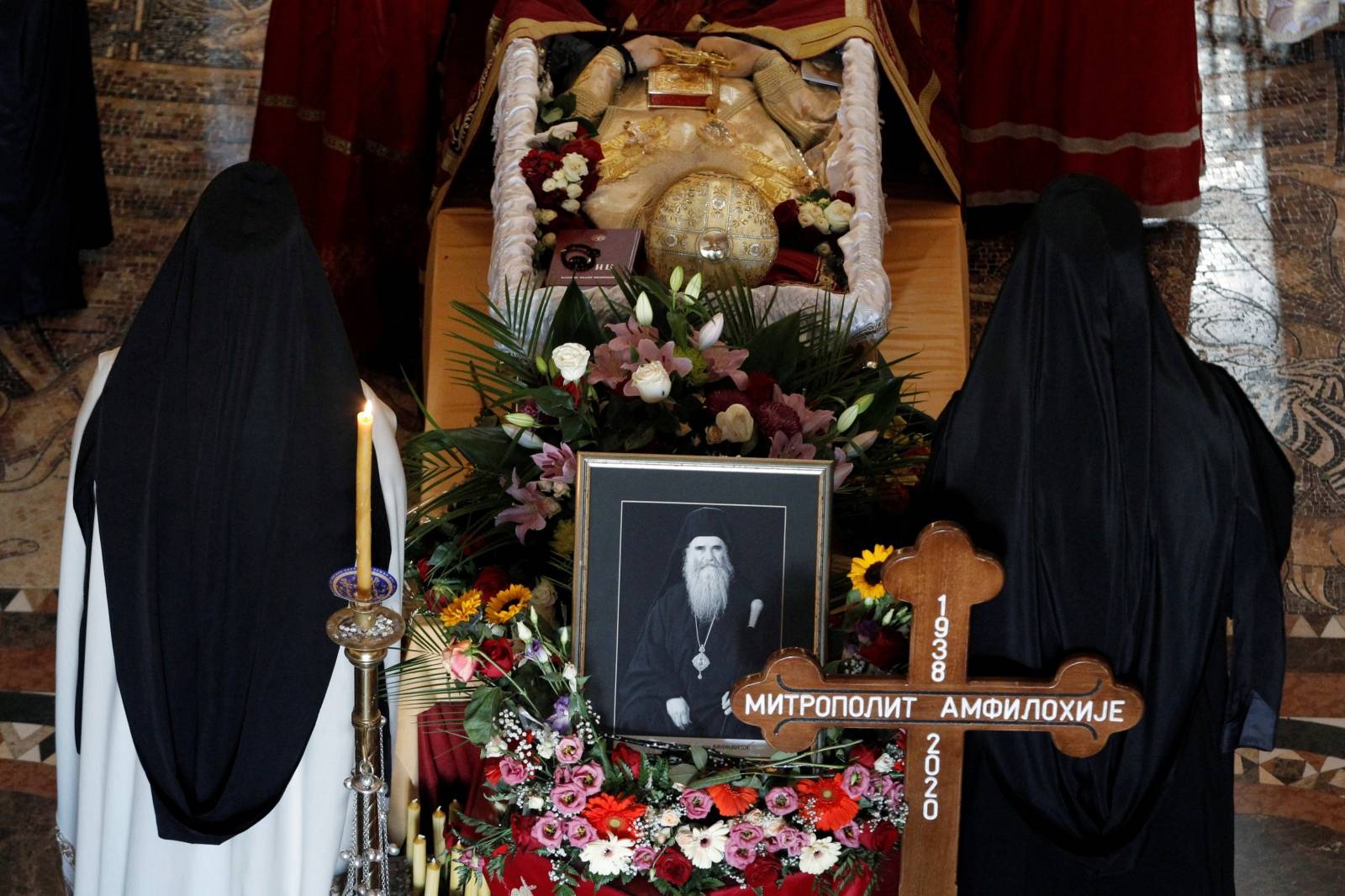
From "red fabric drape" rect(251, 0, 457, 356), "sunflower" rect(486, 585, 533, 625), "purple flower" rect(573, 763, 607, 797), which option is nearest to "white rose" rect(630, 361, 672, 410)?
"sunflower" rect(486, 585, 533, 625)

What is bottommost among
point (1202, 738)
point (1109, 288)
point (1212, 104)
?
point (1202, 738)

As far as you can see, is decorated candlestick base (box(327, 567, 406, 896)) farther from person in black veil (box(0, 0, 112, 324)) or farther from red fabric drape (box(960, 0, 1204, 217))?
red fabric drape (box(960, 0, 1204, 217))

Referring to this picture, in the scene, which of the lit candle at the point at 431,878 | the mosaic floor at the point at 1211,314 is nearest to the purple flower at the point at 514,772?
the lit candle at the point at 431,878

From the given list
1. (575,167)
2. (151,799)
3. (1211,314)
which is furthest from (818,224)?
(151,799)

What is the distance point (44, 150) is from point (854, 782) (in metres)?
3.52

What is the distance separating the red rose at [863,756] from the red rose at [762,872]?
0.18m

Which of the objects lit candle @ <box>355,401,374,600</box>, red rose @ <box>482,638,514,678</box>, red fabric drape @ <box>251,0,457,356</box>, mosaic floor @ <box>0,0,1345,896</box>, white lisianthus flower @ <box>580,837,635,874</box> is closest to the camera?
lit candle @ <box>355,401,374,600</box>

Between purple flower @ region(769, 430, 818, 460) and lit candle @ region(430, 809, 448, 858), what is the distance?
76 centimetres

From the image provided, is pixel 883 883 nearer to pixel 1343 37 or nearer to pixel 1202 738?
pixel 1202 738

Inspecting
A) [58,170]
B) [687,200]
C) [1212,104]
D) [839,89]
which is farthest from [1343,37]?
[58,170]

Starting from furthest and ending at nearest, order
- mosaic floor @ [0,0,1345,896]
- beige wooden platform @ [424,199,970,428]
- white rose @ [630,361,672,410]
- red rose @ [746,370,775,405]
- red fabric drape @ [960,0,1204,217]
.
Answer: red fabric drape @ [960,0,1204,217], beige wooden platform @ [424,199,970,428], mosaic floor @ [0,0,1345,896], red rose @ [746,370,775,405], white rose @ [630,361,672,410]

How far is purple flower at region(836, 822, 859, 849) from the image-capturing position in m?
2.39

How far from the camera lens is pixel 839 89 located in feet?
14.0

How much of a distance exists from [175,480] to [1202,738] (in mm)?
1457
